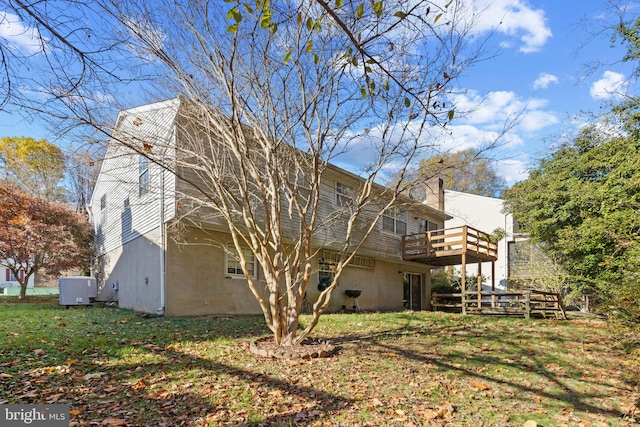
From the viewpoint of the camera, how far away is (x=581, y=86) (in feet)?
29.1

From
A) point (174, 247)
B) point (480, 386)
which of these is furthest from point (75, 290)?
point (480, 386)

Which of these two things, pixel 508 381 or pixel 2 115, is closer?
pixel 2 115

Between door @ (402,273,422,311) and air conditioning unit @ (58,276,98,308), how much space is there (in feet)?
45.4

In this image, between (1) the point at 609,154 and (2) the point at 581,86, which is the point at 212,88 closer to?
(2) the point at 581,86

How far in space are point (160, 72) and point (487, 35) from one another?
5.70m

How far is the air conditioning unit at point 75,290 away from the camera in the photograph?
13.4 metres

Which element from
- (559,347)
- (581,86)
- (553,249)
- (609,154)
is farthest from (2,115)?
(553,249)

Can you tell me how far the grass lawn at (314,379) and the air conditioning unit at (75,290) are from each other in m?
5.51

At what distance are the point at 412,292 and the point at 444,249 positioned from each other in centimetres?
320

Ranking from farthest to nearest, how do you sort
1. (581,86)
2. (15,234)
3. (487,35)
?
1. (15,234)
2. (581,86)
3. (487,35)

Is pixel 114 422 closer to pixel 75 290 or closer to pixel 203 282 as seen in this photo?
pixel 203 282

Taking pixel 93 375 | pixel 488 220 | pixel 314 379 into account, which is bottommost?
pixel 314 379

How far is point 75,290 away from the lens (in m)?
13.6

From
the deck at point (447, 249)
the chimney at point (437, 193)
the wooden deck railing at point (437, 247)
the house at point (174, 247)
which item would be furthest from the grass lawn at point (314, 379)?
the chimney at point (437, 193)
